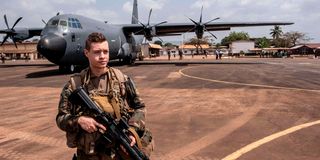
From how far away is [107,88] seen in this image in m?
3.52

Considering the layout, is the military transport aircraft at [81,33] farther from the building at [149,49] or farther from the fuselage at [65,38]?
the building at [149,49]

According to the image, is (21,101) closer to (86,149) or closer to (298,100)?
(298,100)

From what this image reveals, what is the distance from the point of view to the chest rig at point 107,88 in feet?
11.2

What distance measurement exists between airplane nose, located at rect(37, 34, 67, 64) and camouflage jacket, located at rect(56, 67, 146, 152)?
20185 mm

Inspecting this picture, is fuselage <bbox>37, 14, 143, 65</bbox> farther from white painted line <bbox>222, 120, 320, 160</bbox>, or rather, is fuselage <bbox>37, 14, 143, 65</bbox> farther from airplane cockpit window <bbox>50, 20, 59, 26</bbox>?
white painted line <bbox>222, 120, 320, 160</bbox>

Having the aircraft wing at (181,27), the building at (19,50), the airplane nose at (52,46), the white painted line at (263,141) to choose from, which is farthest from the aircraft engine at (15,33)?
the building at (19,50)

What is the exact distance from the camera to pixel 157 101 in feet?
43.4

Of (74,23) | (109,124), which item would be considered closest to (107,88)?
(109,124)

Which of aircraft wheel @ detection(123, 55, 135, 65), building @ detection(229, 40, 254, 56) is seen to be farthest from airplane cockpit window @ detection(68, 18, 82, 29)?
building @ detection(229, 40, 254, 56)

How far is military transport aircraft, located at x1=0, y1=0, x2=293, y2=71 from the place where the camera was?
924 inches

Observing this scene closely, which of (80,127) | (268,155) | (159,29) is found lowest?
(268,155)

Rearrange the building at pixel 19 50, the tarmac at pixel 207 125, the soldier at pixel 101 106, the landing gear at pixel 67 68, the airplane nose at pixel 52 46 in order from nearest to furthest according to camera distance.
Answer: the soldier at pixel 101 106 → the tarmac at pixel 207 125 → the airplane nose at pixel 52 46 → the landing gear at pixel 67 68 → the building at pixel 19 50

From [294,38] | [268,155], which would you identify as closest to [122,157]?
[268,155]

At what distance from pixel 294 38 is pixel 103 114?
6481 inches
